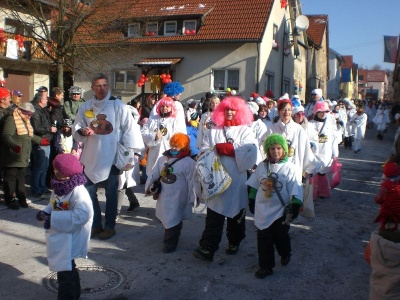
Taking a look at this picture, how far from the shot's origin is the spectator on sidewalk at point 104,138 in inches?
217

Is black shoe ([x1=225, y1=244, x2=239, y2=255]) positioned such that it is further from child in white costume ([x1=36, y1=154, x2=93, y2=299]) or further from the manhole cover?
child in white costume ([x1=36, y1=154, x2=93, y2=299])

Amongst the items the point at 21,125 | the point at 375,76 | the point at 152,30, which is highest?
the point at 375,76

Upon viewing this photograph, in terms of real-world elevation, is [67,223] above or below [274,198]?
below

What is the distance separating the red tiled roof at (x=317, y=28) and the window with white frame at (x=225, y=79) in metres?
16.7

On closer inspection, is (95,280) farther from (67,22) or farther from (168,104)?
(67,22)

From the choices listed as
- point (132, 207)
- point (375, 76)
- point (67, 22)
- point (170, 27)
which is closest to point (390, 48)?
point (170, 27)

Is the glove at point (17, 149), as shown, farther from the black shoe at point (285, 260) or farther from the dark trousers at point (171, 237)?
the black shoe at point (285, 260)

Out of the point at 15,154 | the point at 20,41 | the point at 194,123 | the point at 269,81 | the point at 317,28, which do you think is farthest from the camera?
the point at 317,28

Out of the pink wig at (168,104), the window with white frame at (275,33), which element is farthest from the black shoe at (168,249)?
the window with white frame at (275,33)

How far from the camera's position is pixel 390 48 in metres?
44.1

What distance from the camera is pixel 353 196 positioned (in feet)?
28.7

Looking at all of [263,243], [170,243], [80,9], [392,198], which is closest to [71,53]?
[80,9]

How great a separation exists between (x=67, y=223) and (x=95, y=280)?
→ 984 millimetres

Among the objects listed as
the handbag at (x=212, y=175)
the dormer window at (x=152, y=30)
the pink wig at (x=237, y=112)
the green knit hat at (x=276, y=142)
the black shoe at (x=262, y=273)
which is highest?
the dormer window at (x=152, y=30)
